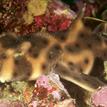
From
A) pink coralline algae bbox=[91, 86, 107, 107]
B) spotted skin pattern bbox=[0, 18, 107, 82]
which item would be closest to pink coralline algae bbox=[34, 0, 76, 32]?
spotted skin pattern bbox=[0, 18, 107, 82]

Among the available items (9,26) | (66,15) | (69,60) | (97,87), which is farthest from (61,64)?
(66,15)

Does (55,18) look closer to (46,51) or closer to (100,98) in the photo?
(46,51)

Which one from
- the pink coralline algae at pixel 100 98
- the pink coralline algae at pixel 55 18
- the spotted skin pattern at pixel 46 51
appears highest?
the pink coralline algae at pixel 55 18

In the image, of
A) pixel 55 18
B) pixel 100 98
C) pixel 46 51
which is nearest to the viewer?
pixel 100 98

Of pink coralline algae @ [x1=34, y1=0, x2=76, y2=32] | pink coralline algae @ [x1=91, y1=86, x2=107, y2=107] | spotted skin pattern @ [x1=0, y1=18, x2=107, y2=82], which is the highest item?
pink coralline algae @ [x1=34, y1=0, x2=76, y2=32]

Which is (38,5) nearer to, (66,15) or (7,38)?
(66,15)

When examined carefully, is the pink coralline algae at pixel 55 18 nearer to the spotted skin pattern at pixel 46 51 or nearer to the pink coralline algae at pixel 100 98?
the spotted skin pattern at pixel 46 51

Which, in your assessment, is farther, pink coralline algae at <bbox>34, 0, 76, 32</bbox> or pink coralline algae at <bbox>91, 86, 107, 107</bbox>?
pink coralline algae at <bbox>34, 0, 76, 32</bbox>

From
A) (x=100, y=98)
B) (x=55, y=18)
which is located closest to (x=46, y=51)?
(x=100, y=98)

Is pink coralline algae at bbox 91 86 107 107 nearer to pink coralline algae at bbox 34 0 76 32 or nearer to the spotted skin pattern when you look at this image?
the spotted skin pattern

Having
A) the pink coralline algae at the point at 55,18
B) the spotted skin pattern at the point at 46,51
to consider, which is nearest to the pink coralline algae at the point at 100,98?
the spotted skin pattern at the point at 46,51
